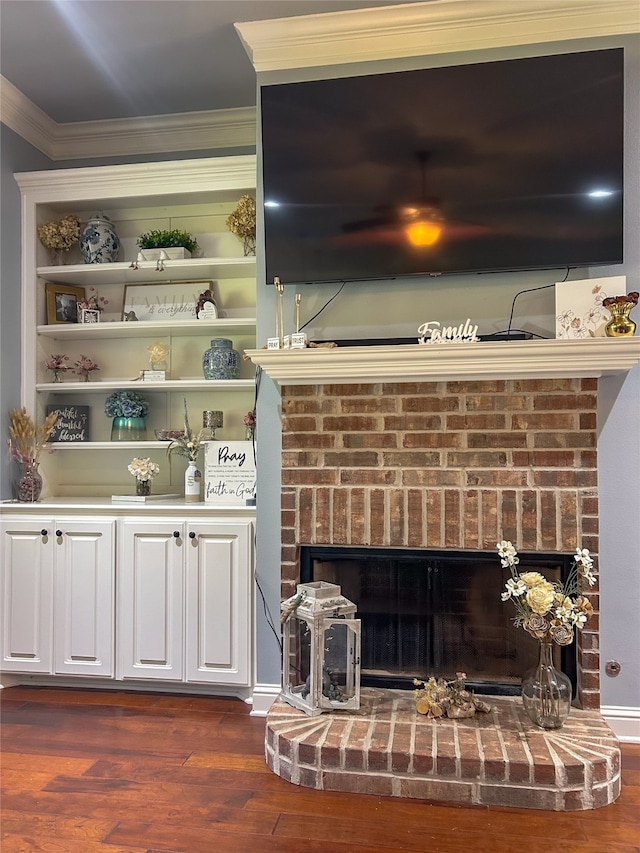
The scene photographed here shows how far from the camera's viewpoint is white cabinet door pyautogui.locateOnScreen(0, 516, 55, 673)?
2793 mm

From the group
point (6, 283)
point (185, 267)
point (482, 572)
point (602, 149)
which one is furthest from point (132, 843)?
point (602, 149)

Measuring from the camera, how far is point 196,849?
1.67 m

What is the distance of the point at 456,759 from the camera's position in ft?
6.26

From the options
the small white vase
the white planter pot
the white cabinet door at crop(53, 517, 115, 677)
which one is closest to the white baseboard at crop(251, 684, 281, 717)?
the white cabinet door at crop(53, 517, 115, 677)

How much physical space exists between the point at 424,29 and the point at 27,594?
2973mm

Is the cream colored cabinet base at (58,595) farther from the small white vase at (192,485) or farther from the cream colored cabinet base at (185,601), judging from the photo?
the small white vase at (192,485)

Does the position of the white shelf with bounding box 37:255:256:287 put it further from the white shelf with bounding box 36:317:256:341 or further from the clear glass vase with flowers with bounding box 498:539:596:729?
the clear glass vase with flowers with bounding box 498:539:596:729

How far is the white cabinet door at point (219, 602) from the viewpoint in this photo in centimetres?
260

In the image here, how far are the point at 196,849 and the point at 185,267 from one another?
2.35 m

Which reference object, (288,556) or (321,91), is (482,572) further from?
(321,91)

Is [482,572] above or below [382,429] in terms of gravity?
below

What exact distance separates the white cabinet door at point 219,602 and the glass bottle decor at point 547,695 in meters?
1.16

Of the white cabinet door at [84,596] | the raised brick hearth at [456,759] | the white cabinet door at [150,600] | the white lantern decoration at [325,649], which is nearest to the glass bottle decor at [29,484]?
the white cabinet door at [84,596]

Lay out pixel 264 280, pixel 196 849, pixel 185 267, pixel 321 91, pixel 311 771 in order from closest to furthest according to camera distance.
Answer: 1. pixel 196 849
2. pixel 311 771
3. pixel 321 91
4. pixel 264 280
5. pixel 185 267
